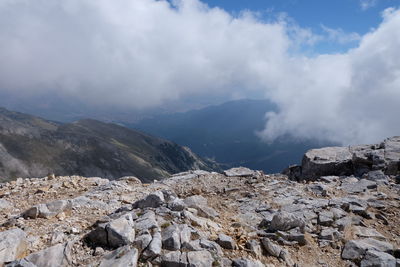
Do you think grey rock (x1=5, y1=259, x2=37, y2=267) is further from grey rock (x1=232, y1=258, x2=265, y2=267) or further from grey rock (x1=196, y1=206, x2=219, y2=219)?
grey rock (x1=196, y1=206, x2=219, y2=219)

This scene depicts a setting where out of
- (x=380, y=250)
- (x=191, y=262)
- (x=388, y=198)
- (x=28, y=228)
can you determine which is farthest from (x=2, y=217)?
(x=388, y=198)

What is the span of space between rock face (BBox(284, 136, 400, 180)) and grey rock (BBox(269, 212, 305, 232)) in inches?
595

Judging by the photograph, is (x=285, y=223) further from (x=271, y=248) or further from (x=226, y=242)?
(x=226, y=242)

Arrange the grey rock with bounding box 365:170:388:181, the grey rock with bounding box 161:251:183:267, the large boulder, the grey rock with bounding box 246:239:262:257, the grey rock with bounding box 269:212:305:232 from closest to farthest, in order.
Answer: the large boulder < the grey rock with bounding box 161:251:183:267 < the grey rock with bounding box 246:239:262:257 < the grey rock with bounding box 269:212:305:232 < the grey rock with bounding box 365:170:388:181

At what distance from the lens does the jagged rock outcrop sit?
11.1 metres

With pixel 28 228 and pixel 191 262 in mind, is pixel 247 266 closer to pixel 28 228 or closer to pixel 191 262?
pixel 191 262

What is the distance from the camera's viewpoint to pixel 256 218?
676 inches

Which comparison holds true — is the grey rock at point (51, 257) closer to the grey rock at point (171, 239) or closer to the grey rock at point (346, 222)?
the grey rock at point (171, 239)

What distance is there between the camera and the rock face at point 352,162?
27.2 m

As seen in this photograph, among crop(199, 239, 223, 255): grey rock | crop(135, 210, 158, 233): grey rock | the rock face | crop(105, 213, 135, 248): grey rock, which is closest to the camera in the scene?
crop(105, 213, 135, 248): grey rock

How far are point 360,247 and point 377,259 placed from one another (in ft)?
3.11

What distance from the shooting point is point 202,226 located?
13938 millimetres

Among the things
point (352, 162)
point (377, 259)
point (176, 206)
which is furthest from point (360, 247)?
point (352, 162)

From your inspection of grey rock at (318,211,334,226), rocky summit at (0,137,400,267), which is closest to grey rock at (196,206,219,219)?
rocky summit at (0,137,400,267)
